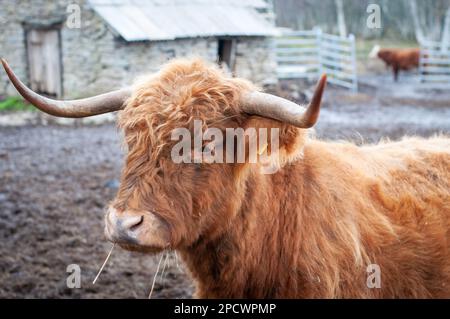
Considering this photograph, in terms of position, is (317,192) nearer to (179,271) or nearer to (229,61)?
(179,271)

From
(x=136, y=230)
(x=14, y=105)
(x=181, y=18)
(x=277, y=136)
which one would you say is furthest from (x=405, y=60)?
(x=136, y=230)

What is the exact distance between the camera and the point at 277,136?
114 inches

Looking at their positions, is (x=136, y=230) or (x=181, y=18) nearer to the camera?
(x=136, y=230)

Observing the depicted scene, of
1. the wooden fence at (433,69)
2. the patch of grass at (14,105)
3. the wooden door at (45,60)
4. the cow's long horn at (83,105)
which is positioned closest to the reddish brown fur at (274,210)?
the cow's long horn at (83,105)

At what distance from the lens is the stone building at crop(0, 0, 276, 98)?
47.2 feet

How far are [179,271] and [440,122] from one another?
10.3m

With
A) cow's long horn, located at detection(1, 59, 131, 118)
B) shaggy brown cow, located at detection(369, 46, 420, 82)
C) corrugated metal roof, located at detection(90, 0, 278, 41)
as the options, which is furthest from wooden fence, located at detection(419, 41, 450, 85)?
cow's long horn, located at detection(1, 59, 131, 118)

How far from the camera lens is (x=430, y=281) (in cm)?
335

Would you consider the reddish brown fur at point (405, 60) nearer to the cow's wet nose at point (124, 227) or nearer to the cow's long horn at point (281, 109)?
the cow's long horn at point (281, 109)

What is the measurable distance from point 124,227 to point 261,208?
0.88m

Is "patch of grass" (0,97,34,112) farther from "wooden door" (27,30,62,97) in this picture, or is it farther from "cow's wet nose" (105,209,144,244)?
"cow's wet nose" (105,209,144,244)

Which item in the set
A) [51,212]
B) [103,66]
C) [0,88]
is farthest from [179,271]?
[0,88]

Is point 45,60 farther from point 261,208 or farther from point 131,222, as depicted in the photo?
point 131,222

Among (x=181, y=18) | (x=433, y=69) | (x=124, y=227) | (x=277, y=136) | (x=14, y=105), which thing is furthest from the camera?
(x=433, y=69)
